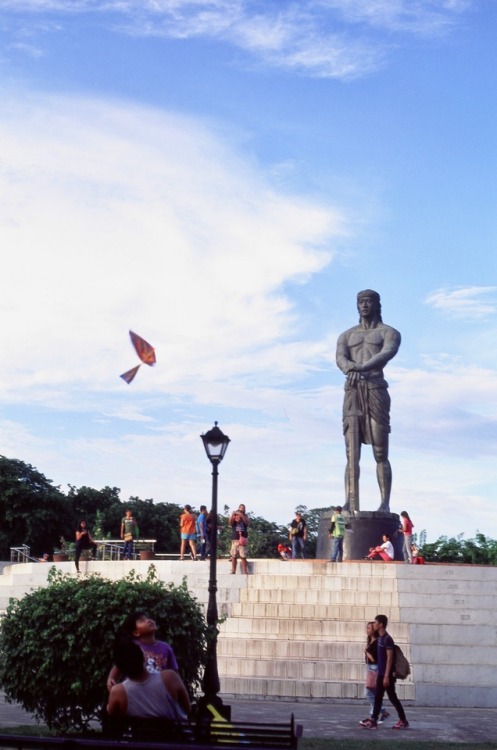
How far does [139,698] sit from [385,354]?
21.2m

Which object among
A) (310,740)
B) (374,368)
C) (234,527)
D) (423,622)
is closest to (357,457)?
(374,368)

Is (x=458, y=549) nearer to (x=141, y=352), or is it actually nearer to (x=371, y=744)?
(x=141, y=352)

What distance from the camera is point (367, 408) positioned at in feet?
90.2

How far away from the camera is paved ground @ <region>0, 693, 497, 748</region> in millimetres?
13633

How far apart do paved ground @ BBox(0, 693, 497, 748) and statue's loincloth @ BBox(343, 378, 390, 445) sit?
385 inches

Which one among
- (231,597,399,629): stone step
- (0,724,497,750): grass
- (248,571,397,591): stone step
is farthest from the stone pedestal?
(0,724,497,750): grass

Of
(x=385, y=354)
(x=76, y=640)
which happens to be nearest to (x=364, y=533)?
(x=385, y=354)

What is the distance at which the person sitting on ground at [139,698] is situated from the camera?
22.5 ft

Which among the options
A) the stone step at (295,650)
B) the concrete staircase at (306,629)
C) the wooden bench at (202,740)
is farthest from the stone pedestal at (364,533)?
the wooden bench at (202,740)

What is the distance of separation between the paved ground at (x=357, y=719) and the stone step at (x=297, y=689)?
0.91 feet

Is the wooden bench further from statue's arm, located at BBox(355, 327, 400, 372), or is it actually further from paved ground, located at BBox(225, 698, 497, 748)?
statue's arm, located at BBox(355, 327, 400, 372)

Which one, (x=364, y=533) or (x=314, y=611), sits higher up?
(x=364, y=533)

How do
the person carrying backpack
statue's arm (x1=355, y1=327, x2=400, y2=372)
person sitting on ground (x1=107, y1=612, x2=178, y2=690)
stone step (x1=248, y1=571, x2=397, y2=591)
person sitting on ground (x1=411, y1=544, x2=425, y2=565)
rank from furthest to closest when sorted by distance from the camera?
statue's arm (x1=355, y1=327, x2=400, y2=372) → person sitting on ground (x1=411, y1=544, x2=425, y2=565) → stone step (x1=248, y1=571, x2=397, y2=591) → the person carrying backpack → person sitting on ground (x1=107, y1=612, x2=178, y2=690)

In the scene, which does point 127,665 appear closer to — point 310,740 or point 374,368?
point 310,740
